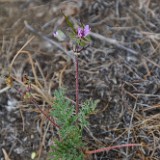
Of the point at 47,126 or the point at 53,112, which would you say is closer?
the point at 53,112

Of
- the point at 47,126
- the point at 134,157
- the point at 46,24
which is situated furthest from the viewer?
the point at 46,24

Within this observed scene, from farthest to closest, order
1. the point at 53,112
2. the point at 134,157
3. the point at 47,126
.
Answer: the point at 47,126 → the point at 134,157 → the point at 53,112

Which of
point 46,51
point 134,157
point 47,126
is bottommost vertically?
point 134,157

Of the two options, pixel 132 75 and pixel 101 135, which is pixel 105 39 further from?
pixel 101 135

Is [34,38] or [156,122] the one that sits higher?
[34,38]

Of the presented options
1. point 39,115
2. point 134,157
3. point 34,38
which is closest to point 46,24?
point 34,38

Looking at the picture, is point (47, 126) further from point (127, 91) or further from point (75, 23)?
point (75, 23)

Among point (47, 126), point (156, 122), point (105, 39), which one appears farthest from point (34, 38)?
point (156, 122)
